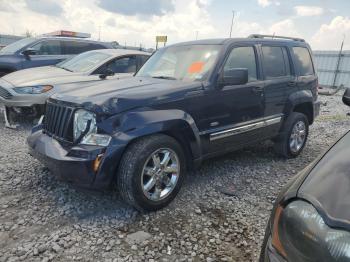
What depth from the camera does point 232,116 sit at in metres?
4.12

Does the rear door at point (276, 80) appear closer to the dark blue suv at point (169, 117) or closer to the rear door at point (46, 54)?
the dark blue suv at point (169, 117)

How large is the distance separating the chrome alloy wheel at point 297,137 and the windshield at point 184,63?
215 cm

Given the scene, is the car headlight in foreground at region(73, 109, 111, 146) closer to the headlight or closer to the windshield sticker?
the windshield sticker

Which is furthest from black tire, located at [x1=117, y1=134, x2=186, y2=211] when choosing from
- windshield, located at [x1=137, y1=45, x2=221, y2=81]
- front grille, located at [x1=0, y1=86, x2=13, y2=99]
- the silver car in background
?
front grille, located at [x1=0, y1=86, x2=13, y2=99]

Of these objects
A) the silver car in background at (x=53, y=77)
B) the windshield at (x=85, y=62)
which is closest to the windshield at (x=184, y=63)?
the silver car in background at (x=53, y=77)

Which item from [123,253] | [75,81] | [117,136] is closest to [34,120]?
[75,81]

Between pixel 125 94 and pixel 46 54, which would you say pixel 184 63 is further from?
pixel 46 54

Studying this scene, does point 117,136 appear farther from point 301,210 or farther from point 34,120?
point 34,120

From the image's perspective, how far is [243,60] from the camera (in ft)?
14.3

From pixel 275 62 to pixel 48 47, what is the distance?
20.5 ft

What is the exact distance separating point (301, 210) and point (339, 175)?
28 cm

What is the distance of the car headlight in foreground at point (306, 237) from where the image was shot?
50.7 inches

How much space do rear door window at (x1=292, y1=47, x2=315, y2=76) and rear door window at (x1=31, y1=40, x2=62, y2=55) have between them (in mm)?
6278

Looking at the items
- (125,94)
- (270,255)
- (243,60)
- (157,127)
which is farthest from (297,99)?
(270,255)
